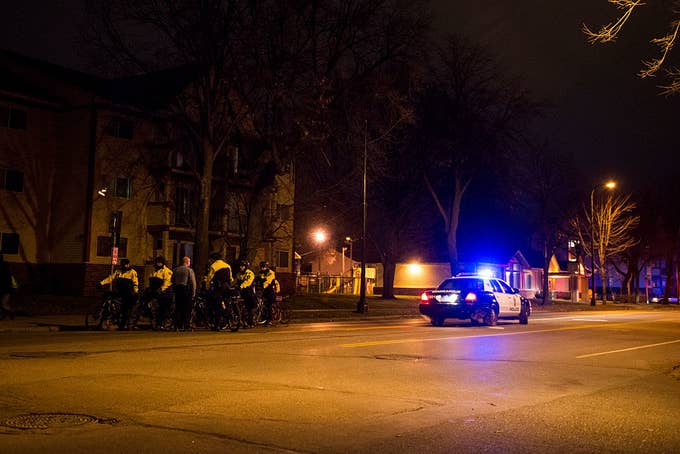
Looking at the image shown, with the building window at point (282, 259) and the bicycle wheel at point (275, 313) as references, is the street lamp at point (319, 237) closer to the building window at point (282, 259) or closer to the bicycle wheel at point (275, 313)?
the building window at point (282, 259)

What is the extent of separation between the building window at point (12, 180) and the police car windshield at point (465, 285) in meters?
21.7

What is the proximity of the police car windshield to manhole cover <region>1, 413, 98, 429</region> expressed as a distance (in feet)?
59.1

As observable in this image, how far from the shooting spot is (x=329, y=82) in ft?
95.0

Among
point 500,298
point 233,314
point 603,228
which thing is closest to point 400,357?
point 233,314

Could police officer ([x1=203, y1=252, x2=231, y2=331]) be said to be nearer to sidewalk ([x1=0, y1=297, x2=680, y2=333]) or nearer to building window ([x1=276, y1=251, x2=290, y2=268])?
sidewalk ([x1=0, y1=297, x2=680, y2=333])

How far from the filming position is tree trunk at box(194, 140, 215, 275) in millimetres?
27234

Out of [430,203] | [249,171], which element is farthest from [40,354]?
[430,203]

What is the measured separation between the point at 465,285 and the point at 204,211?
10315 millimetres

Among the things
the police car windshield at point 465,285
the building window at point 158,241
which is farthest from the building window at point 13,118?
the police car windshield at point 465,285

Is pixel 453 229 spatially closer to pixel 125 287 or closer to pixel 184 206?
pixel 184 206

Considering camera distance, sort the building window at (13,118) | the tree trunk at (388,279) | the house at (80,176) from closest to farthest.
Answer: the building window at (13,118) → the house at (80,176) → the tree trunk at (388,279)

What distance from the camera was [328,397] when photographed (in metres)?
8.61

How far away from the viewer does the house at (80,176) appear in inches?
1337

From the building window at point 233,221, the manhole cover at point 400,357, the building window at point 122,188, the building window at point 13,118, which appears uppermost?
the building window at point 13,118
